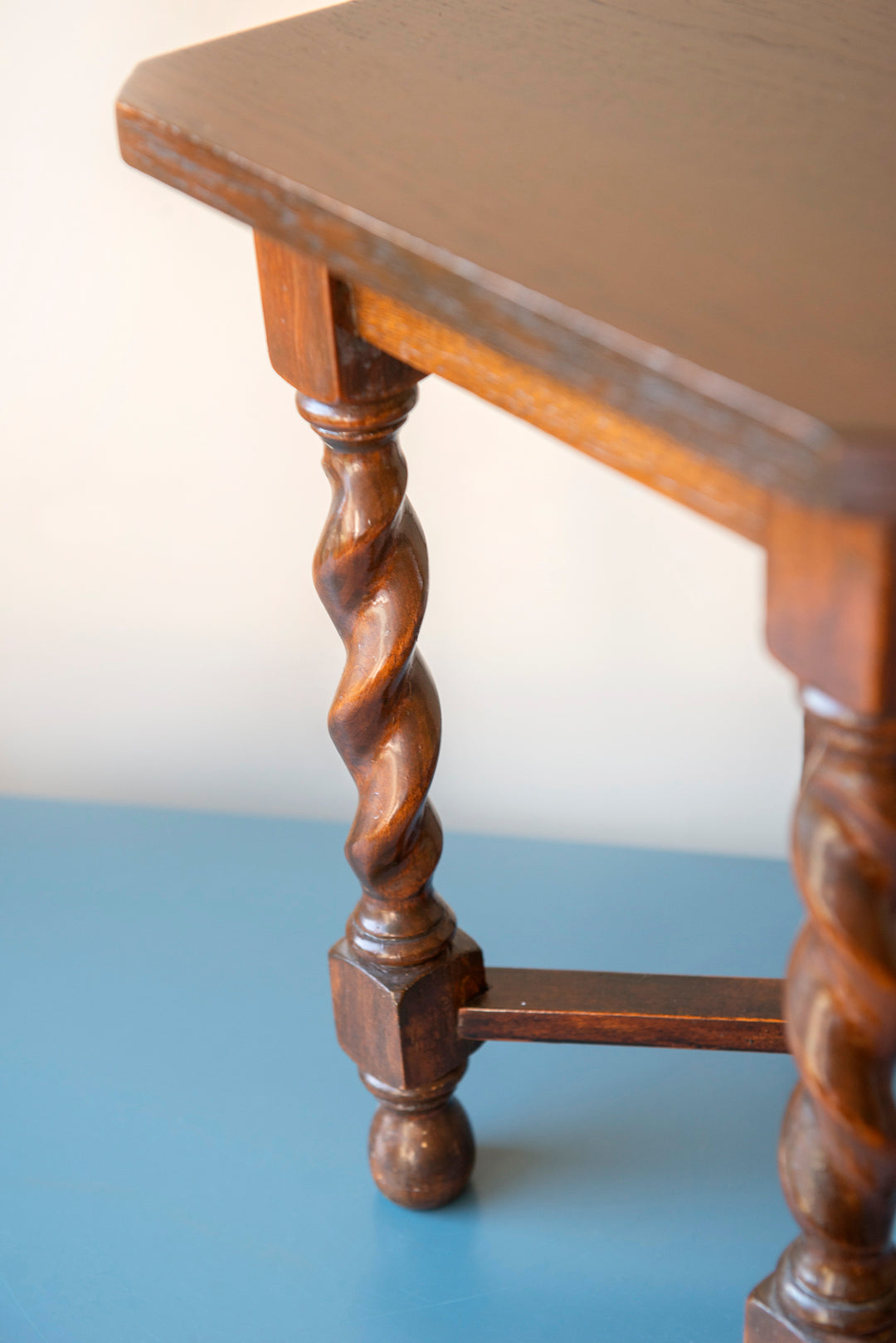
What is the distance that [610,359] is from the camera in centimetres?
58

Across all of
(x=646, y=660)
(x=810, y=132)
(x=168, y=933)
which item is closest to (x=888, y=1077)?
(x=810, y=132)

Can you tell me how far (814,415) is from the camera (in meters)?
0.50

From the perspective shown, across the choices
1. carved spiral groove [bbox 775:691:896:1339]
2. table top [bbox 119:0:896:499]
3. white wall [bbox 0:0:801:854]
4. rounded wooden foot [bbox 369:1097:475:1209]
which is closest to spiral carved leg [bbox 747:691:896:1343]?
carved spiral groove [bbox 775:691:896:1339]

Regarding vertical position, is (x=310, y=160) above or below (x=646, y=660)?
above

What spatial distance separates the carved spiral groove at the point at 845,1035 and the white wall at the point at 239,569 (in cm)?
106

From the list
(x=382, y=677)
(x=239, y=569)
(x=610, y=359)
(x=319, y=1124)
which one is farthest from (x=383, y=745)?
(x=239, y=569)

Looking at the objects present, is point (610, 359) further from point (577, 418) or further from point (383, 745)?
point (383, 745)

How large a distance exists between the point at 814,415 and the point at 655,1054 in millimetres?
980

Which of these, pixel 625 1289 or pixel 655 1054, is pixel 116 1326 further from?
pixel 655 1054

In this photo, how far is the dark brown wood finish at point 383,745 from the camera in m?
0.92

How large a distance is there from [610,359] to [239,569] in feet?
4.52

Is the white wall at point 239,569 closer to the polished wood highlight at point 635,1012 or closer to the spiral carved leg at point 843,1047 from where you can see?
the polished wood highlight at point 635,1012

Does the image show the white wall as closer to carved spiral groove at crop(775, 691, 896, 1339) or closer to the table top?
the table top

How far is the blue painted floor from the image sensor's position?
3.62 ft
